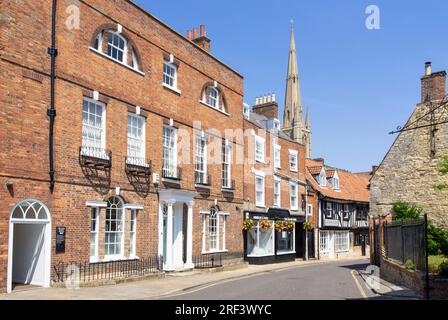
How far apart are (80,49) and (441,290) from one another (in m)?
14.4

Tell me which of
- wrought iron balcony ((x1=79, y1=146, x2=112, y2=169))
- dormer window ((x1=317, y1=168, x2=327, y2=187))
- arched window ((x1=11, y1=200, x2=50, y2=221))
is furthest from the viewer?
dormer window ((x1=317, y1=168, x2=327, y2=187))

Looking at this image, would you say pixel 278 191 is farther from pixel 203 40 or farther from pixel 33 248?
pixel 33 248

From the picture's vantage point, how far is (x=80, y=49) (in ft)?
58.6

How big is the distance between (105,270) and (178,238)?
5.67 meters

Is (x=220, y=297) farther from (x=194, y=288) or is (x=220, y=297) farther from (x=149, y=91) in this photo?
(x=149, y=91)

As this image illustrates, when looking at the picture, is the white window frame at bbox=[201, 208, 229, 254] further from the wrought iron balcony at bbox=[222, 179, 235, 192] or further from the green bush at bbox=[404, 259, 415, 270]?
the green bush at bbox=[404, 259, 415, 270]

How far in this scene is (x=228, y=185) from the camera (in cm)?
2822

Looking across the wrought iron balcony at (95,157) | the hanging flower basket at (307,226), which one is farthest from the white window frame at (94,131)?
the hanging flower basket at (307,226)

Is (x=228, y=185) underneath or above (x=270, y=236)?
above

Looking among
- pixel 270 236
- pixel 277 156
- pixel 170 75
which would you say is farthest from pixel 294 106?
pixel 170 75

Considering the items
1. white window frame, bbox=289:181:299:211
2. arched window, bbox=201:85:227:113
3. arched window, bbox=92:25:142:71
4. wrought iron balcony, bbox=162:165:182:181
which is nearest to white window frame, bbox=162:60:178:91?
arched window, bbox=92:25:142:71

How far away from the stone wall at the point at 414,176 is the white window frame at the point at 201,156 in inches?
386

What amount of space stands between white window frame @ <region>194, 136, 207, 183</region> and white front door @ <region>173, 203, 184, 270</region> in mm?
2313

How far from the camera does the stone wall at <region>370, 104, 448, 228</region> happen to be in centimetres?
2552
